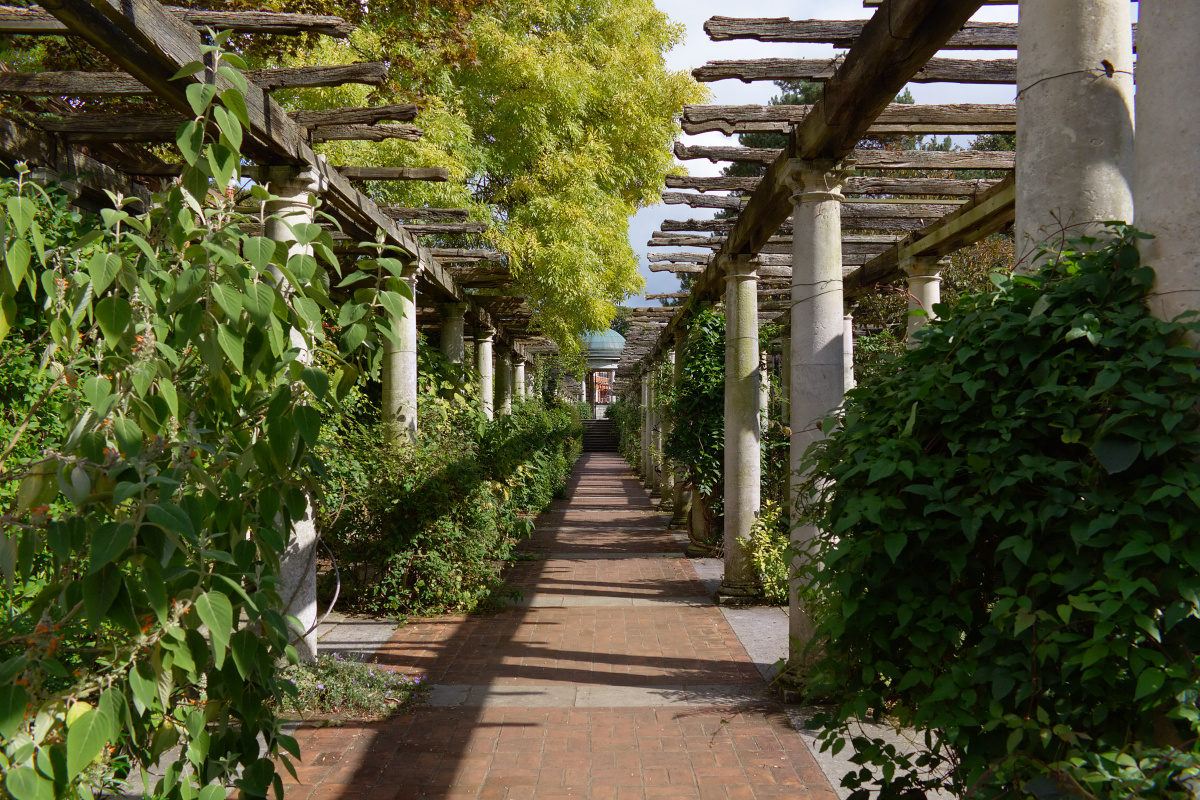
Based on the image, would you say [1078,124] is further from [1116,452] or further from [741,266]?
[741,266]

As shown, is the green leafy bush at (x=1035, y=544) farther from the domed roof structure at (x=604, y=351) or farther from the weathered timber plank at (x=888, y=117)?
the domed roof structure at (x=604, y=351)

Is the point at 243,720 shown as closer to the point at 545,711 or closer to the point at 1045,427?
the point at 1045,427

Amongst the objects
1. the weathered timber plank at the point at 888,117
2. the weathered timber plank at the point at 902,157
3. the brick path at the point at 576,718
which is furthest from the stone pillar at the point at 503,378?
the weathered timber plank at the point at 888,117

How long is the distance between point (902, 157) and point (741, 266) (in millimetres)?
2332

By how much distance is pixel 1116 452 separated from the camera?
183cm

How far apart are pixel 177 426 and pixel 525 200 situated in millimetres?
11451

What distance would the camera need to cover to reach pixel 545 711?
202 inches

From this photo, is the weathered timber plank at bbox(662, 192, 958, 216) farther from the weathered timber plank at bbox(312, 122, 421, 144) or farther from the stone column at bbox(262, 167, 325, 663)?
the stone column at bbox(262, 167, 325, 663)

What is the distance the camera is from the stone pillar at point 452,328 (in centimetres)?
1167

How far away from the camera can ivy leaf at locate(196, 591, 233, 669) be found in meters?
1.54

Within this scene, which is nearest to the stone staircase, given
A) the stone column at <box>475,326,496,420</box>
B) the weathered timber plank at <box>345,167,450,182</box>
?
the stone column at <box>475,326,496,420</box>

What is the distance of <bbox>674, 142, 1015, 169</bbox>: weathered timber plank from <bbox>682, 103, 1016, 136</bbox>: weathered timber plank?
309mm

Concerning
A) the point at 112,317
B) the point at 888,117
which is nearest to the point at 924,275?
the point at 888,117

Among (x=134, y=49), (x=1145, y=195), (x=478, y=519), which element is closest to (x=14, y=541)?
(x=1145, y=195)
